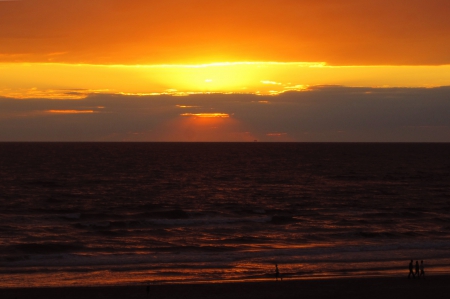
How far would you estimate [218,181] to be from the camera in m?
75.4

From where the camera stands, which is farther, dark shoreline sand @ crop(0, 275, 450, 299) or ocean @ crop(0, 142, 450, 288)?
ocean @ crop(0, 142, 450, 288)

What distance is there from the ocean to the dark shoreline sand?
4.47ft

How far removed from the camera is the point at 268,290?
23.2 m

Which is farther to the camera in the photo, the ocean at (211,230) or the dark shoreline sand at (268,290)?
the ocean at (211,230)

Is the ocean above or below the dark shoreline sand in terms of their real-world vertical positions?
below

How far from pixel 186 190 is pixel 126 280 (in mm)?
39047

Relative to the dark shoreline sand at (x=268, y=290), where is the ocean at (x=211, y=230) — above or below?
below

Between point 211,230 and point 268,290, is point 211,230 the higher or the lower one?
the lower one

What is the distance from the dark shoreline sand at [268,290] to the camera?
22.2m

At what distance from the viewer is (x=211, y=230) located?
3838cm

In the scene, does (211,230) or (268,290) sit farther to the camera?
(211,230)

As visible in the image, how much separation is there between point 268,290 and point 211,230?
15.4 meters

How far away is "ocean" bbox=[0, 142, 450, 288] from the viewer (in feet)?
88.9

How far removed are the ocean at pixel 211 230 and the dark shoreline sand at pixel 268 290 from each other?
1361mm
